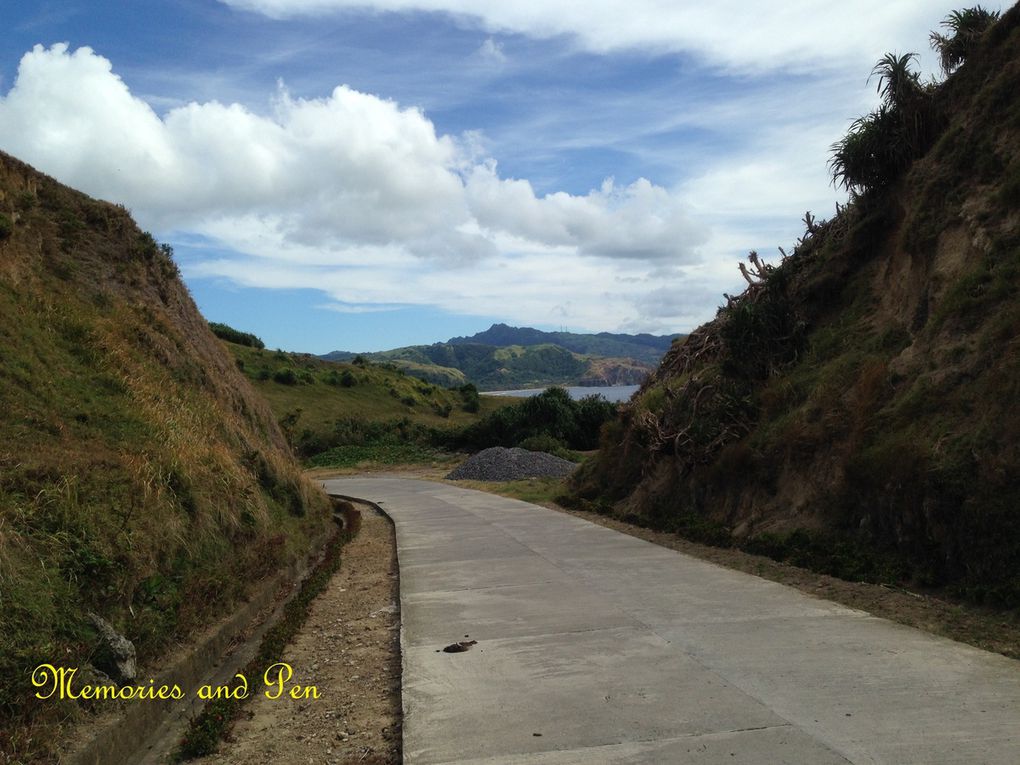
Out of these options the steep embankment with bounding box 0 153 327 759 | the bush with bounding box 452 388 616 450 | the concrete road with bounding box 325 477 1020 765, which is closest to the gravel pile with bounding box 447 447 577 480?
the bush with bounding box 452 388 616 450

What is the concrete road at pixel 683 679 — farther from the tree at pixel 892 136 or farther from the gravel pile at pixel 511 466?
the gravel pile at pixel 511 466

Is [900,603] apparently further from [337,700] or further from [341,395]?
[341,395]

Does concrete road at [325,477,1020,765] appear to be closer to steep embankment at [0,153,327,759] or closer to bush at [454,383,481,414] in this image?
steep embankment at [0,153,327,759]

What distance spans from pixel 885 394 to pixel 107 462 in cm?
939

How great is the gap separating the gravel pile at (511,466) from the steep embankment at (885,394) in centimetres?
1517

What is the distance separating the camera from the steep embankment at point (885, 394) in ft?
27.6

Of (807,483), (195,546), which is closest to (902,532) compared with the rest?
(807,483)

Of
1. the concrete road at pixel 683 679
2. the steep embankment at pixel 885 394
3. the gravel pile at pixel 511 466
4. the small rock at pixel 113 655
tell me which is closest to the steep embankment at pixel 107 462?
the small rock at pixel 113 655

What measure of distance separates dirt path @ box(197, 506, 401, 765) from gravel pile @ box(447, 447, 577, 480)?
905 inches

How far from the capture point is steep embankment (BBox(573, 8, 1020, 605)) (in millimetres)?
8398

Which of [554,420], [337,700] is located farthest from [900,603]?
[554,420]

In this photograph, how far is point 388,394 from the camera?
77.2 metres

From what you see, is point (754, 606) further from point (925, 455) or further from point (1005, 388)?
point (1005, 388)

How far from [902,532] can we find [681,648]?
3.80 meters
